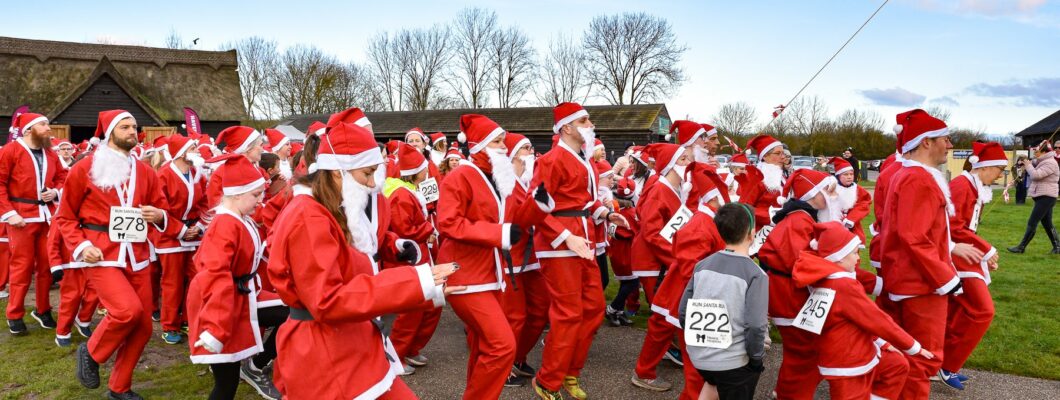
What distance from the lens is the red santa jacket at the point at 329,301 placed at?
8.28 feet

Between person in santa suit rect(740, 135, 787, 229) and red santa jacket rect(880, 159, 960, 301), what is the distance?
101 inches

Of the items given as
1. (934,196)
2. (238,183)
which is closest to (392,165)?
(238,183)

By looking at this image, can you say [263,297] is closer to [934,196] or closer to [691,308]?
[691,308]

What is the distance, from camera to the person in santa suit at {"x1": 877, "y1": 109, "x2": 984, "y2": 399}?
4.22 m

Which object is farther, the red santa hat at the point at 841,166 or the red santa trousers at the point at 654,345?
the red santa hat at the point at 841,166

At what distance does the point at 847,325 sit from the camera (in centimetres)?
383

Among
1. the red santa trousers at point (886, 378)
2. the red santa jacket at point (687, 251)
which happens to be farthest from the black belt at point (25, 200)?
the red santa trousers at point (886, 378)

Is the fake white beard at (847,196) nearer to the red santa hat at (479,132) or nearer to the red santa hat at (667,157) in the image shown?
the red santa hat at (667,157)

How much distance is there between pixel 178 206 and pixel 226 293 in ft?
11.2

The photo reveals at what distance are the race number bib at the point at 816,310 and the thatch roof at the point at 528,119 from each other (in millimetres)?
25119

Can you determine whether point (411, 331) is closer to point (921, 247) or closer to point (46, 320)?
point (921, 247)

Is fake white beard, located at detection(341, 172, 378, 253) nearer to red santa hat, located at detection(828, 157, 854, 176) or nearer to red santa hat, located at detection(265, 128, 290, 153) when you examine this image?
red santa hat, located at detection(265, 128, 290, 153)

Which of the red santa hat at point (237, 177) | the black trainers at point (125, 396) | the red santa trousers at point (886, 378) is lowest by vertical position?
the black trainers at point (125, 396)

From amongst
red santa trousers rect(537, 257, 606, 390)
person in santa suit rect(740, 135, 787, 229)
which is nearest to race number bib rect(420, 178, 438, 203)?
red santa trousers rect(537, 257, 606, 390)
